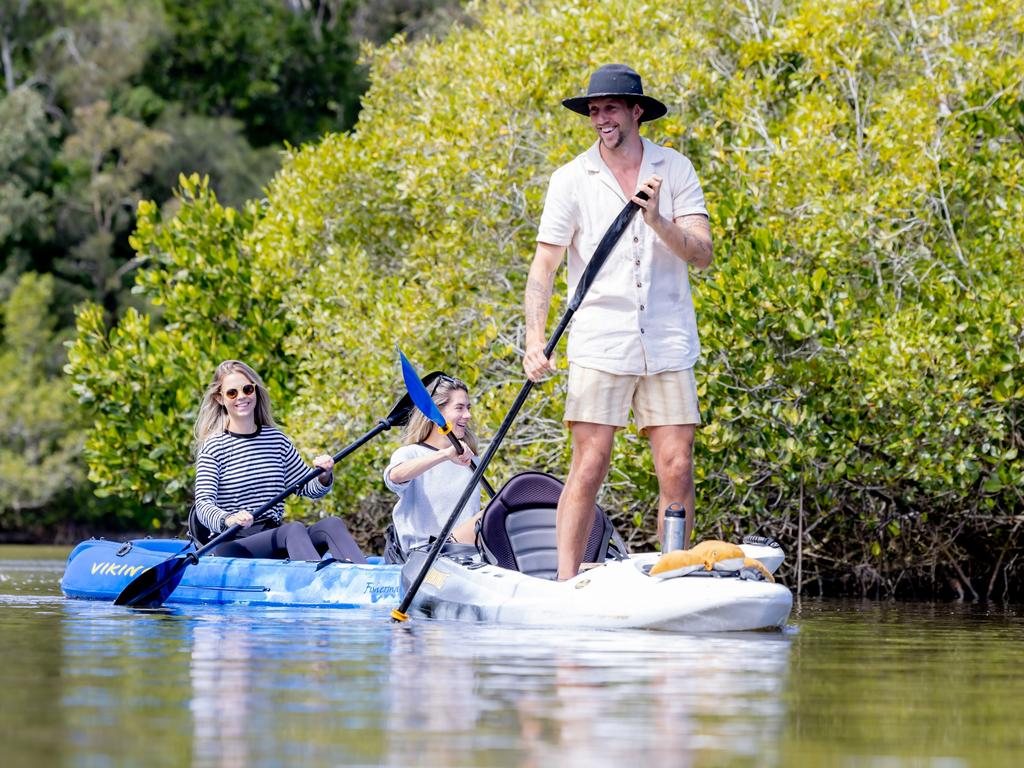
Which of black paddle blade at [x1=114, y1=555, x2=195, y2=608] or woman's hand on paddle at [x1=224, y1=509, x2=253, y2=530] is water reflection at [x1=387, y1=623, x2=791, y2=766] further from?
woman's hand on paddle at [x1=224, y1=509, x2=253, y2=530]

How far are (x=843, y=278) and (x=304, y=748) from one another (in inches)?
→ 355

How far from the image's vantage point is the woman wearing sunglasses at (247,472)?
34.5 ft

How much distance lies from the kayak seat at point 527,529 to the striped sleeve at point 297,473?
1.91 metres

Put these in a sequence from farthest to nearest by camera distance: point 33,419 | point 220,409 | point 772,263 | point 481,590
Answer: point 33,419
point 772,263
point 220,409
point 481,590

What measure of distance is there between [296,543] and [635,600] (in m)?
3.25

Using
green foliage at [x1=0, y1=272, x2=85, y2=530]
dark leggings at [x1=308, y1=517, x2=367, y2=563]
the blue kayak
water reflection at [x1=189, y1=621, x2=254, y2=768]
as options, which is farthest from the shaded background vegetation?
green foliage at [x1=0, y1=272, x2=85, y2=530]

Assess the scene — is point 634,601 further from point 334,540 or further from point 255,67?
point 255,67

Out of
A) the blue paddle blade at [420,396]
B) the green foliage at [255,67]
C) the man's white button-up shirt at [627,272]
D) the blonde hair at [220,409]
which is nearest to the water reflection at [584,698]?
the man's white button-up shirt at [627,272]

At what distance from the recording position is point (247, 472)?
10727 millimetres

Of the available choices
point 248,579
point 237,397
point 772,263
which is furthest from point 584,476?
point 772,263

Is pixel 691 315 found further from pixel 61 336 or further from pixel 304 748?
pixel 61 336

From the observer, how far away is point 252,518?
411 inches

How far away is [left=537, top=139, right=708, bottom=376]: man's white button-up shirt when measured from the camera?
306 inches

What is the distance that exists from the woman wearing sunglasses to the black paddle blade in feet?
1.51
